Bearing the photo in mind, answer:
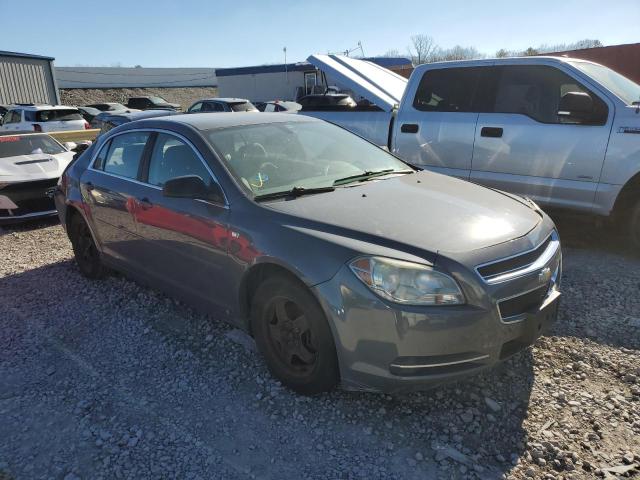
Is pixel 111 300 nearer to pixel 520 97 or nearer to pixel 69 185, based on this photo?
pixel 69 185

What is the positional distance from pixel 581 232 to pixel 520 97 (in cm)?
178

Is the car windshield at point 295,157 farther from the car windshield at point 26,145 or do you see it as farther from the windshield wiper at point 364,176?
the car windshield at point 26,145

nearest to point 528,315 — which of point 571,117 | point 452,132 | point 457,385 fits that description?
point 457,385

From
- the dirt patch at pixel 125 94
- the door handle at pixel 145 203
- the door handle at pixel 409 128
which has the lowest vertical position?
the dirt patch at pixel 125 94

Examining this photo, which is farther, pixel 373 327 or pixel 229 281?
pixel 229 281

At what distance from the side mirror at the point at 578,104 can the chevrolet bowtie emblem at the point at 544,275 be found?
115 inches

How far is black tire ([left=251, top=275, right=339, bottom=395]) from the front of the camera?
8.84 feet

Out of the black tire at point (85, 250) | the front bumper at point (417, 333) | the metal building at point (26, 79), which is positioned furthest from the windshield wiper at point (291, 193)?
the metal building at point (26, 79)

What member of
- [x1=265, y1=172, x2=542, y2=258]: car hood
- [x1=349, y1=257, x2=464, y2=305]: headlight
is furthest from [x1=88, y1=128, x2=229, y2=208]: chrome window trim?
[x1=349, y1=257, x2=464, y2=305]: headlight

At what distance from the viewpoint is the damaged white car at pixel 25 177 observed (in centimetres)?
713

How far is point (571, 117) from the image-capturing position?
5.11m

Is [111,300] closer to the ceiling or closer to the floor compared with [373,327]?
closer to the floor

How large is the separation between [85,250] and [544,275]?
14.4 ft

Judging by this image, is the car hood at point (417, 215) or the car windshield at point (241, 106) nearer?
the car hood at point (417, 215)
